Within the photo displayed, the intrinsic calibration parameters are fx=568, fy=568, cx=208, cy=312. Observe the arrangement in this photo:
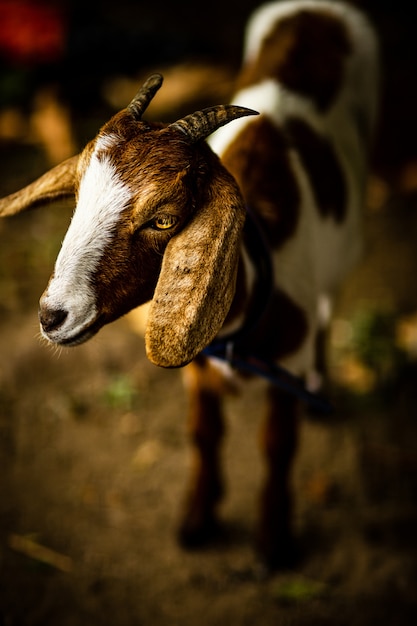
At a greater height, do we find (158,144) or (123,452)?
(158,144)

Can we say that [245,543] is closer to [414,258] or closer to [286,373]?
[286,373]

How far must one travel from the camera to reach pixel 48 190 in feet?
6.14

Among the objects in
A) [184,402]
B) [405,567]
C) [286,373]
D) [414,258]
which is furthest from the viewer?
[414,258]

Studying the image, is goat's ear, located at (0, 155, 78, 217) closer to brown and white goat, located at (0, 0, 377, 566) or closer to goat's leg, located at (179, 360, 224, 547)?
brown and white goat, located at (0, 0, 377, 566)

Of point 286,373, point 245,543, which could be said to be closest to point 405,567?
point 245,543

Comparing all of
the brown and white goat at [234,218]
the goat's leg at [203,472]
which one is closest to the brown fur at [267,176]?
the brown and white goat at [234,218]

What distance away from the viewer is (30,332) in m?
3.95

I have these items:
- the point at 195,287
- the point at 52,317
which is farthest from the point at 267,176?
the point at 52,317

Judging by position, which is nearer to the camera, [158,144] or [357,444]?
[158,144]

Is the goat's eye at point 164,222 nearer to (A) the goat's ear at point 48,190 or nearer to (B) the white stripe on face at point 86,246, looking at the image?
(B) the white stripe on face at point 86,246

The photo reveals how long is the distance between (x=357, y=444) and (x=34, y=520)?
1.93 meters

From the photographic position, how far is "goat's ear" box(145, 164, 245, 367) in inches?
61.7

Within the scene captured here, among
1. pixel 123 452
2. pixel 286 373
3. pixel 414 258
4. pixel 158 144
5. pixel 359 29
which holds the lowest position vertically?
pixel 414 258

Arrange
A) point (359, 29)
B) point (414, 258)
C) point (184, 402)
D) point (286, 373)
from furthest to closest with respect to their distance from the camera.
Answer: point (414, 258) → point (184, 402) → point (359, 29) → point (286, 373)
